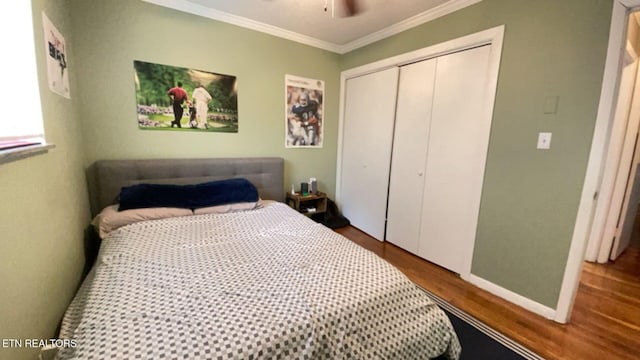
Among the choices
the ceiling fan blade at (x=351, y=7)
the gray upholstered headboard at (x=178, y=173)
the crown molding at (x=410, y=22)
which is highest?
the crown molding at (x=410, y=22)

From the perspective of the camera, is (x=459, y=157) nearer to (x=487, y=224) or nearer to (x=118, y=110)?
(x=487, y=224)

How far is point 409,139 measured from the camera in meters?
2.63

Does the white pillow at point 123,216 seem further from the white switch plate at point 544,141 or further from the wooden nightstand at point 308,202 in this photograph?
the white switch plate at point 544,141

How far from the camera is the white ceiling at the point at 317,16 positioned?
218 cm

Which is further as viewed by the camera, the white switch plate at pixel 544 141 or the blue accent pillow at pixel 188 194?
the blue accent pillow at pixel 188 194

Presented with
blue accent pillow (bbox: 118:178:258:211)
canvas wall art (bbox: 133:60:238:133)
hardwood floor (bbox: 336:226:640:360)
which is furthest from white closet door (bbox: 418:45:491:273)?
canvas wall art (bbox: 133:60:238:133)

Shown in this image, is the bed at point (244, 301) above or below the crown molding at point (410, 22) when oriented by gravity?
below

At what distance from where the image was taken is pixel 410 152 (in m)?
2.62

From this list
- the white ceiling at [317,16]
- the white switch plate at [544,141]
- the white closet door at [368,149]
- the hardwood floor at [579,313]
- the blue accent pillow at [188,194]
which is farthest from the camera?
the white closet door at [368,149]

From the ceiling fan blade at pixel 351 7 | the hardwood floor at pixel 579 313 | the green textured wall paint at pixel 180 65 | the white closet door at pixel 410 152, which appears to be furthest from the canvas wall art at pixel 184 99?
the hardwood floor at pixel 579 313

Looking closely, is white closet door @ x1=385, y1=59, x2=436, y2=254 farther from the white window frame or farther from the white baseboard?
the white window frame

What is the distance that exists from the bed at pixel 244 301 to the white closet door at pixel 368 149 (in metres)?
1.46

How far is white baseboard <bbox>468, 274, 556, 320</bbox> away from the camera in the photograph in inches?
69.4

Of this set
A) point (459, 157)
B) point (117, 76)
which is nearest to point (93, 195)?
point (117, 76)
